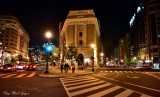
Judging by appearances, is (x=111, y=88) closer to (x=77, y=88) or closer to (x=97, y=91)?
(x=97, y=91)

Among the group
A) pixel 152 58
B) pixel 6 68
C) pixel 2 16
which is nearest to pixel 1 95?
pixel 6 68

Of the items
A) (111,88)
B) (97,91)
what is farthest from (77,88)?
(111,88)

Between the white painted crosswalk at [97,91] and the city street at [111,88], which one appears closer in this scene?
the white painted crosswalk at [97,91]

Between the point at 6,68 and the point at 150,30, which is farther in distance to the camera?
the point at 150,30

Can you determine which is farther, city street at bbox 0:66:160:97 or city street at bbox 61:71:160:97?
city street at bbox 61:71:160:97

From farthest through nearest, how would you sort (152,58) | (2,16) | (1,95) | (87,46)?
(2,16) < (152,58) < (87,46) < (1,95)

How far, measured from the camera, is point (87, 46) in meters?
73.2

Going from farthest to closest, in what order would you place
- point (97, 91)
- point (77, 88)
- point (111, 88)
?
point (111, 88), point (77, 88), point (97, 91)

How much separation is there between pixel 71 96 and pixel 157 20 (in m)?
94.1

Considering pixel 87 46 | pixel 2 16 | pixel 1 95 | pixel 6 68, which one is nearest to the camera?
pixel 1 95

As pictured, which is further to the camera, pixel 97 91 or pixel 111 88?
pixel 111 88

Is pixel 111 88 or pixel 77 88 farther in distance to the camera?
pixel 111 88

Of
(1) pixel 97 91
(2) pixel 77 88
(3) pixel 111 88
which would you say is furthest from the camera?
(3) pixel 111 88

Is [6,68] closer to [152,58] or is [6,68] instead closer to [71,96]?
[71,96]
